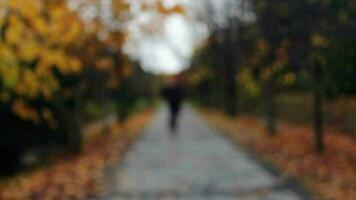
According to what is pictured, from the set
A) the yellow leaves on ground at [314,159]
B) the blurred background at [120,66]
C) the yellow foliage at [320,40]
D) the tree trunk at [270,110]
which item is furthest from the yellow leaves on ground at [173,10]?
the tree trunk at [270,110]

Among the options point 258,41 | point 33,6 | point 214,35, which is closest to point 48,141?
point 258,41

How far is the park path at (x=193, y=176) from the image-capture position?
9.16 metres

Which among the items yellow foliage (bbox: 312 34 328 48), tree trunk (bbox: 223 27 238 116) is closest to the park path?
yellow foliage (bbox: 312 34 328 48)

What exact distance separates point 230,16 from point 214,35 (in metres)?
4.21

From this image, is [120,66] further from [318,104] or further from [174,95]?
[318,104]

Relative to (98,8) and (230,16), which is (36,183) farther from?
(230,16)

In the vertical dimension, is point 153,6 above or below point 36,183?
above

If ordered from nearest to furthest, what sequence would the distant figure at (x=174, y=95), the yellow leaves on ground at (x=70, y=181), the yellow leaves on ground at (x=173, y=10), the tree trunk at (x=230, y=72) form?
1. the yellow leaves on ground at (x=173, y=10)
2. the yellow leaves on ground at (x=70, y=181)
3. the distant figure at (x=174, y=95)
4. the tree trunk at (x=230, y=72)

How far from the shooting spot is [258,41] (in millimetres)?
14609

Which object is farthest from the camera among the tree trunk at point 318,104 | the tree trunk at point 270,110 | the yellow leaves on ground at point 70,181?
the tree trunk at point 270,110

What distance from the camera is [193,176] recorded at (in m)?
11.0

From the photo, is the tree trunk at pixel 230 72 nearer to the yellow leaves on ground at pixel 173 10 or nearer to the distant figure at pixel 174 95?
the distant figure at pixel 174 95

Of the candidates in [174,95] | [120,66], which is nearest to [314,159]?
[174,95]

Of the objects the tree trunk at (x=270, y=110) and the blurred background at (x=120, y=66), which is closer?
the blurred background at (x=120, y=66)
